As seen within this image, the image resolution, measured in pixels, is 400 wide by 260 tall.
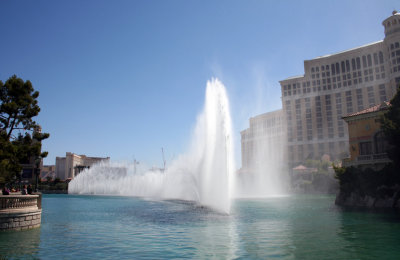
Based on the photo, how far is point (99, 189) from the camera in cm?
9500

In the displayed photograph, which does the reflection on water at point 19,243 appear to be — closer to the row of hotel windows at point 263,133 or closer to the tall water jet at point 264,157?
the tall water jet at point 264,157

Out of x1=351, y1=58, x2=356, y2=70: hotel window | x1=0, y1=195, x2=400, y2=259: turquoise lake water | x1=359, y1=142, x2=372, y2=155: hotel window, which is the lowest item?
x1=0, y1=195, x2=400, y2=259: turquoise lake water

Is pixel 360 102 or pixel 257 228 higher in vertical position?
pixel 360 102

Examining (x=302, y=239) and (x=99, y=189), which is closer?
(x=302, y=239)

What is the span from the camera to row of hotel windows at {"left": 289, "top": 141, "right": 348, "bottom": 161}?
10650 cm

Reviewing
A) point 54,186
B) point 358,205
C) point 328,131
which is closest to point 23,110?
point 358,205

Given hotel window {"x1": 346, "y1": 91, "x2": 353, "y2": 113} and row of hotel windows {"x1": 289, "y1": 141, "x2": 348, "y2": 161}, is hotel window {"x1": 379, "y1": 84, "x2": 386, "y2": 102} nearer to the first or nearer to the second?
hotel window {"x1": 346, "y1": 91, "x2": 353, "y2": 113}

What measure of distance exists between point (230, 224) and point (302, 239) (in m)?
5.90

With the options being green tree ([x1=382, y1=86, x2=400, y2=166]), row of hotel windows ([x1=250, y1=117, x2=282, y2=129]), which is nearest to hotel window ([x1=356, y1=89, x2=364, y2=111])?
row of hotel windows ([x1=250, y1=117, x2=282, y2=129])

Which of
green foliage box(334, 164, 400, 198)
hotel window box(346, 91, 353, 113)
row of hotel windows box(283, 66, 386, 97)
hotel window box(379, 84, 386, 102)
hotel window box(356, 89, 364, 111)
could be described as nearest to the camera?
green foliage box(334, 164, 400, 198)

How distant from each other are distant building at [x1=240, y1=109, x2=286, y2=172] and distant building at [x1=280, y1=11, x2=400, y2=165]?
77.5 feet

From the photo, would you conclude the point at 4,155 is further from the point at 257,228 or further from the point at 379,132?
the point at 379,132

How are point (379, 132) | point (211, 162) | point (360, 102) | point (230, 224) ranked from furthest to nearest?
1. point (360, 102)
2. point (379, 132)
3. point (211, 162)
4. point (230, 224)

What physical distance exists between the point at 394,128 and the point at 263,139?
135 meters
